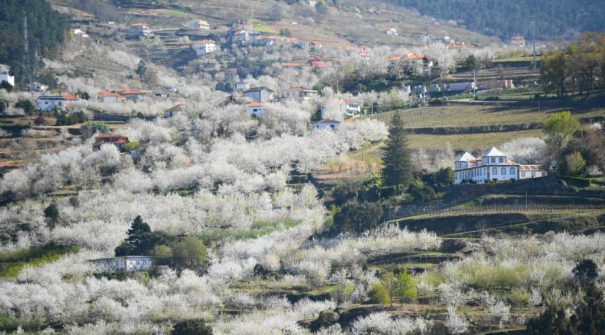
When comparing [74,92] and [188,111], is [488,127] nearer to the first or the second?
[188,111]

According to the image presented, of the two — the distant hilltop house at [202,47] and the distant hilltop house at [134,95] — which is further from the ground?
the distant hilltop house at [202,47]

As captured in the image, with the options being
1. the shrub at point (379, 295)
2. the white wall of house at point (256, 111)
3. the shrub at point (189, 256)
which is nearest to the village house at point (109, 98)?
the white wall of house at point (256, 111)

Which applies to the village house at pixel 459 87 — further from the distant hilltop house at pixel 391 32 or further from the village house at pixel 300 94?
the distant hilltop house at pixel 391 32

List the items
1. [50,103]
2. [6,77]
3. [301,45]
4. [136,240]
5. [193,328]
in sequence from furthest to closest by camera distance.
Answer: [301,45] < [6,77] < [50,103] < [136,240] < [193,328]

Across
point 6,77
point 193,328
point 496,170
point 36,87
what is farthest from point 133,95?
point 193,328

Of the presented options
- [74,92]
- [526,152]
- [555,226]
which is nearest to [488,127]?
[526,152]

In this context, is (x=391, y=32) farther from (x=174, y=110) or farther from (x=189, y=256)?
(x=189, y=256)

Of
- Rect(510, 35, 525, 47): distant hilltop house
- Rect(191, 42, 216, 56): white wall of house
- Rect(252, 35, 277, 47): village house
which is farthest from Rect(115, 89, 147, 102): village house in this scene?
Rect(510, 35, 525, 47): distant hilltop house
